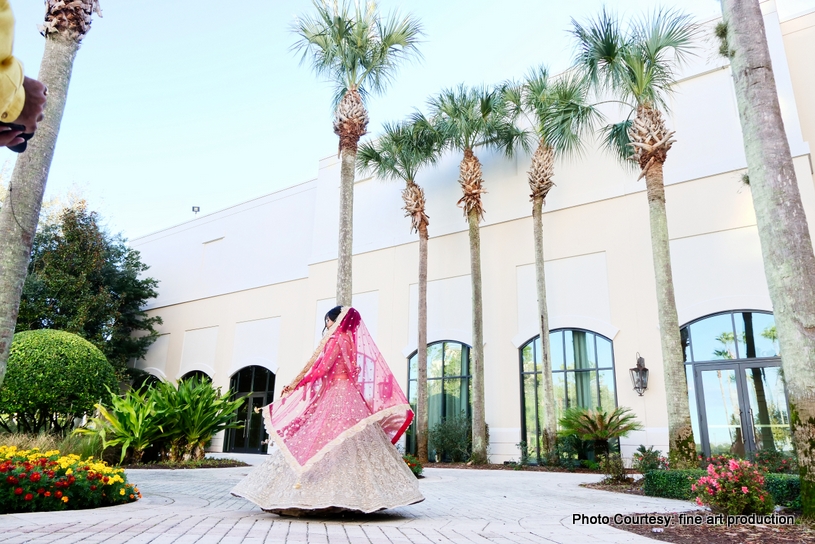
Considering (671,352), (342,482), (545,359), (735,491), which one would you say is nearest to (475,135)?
(545,359)

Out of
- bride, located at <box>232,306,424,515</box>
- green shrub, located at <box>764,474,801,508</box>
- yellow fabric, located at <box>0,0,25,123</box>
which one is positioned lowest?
green shrub, located at <box>764,474,801,508</box>

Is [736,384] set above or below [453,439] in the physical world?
above

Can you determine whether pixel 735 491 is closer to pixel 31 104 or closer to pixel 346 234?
pixel 31 104

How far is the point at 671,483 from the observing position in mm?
7207

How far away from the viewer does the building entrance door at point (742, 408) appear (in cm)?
1133

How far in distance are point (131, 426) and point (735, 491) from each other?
933 centimetres

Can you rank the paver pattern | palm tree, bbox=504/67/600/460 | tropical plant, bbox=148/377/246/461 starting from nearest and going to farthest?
1. the paver pattern
2. tropical plant, bbox=148/377/246/461
3. palm tree, bbox=504/67/600/460

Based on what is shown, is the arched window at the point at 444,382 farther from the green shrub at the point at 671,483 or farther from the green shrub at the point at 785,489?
the green shrub at the point at 785,489

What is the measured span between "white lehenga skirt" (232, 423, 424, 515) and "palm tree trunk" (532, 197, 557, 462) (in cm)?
899

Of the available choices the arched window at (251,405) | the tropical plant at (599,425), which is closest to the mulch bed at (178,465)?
the tropical plant at (599,425)

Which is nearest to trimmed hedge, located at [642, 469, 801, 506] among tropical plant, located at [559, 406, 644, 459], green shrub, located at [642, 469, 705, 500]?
green shrub, located at [642, 469, 705, 500]

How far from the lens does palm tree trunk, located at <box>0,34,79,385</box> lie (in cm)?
527

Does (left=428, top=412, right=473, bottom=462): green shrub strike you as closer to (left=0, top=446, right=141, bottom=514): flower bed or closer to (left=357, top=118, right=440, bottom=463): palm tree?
(left=357, top=118, right=440, bottom=463): palm tree

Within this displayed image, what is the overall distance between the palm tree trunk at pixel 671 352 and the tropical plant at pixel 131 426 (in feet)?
28.0
